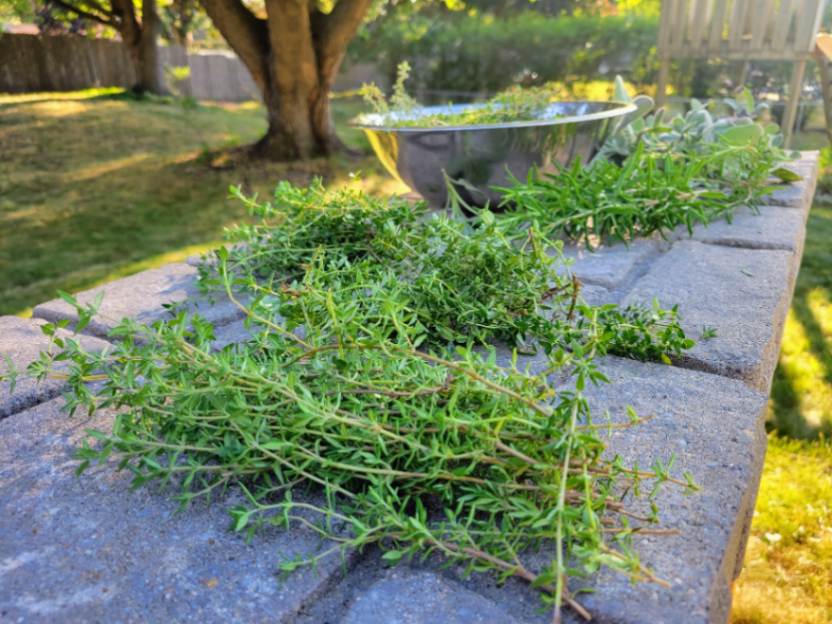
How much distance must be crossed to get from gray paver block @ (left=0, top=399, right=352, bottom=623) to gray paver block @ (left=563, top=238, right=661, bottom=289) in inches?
39.4

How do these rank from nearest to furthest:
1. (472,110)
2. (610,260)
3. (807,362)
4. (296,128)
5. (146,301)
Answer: (146,301) < (610,260) < (472,110) < (807,362) < (296,128)

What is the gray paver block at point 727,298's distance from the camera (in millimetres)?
1158

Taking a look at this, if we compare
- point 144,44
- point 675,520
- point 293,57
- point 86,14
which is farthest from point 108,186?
point 86,14

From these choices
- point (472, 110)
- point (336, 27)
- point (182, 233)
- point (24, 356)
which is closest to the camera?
point (24, 356)

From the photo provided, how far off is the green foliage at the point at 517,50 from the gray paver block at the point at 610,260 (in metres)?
10.3

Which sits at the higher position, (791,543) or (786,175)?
(786,175)

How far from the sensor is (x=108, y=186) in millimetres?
6199

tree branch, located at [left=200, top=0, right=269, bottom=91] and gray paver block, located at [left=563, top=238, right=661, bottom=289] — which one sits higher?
tree branch, located at [left=200, top=0, right=269, bottom=91]

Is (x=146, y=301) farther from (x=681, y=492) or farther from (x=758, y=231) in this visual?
(x=758, y=231)

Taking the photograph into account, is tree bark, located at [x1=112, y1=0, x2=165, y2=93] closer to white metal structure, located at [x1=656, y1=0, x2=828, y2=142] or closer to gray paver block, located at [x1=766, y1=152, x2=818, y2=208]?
white metal structure, located at [x1=656, y1=0, x2=828, y2=142]

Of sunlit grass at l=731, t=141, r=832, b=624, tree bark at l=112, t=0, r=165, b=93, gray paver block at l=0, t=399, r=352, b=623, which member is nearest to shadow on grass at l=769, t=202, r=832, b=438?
sunlit grass at l=731, t=141, r=832, b=624

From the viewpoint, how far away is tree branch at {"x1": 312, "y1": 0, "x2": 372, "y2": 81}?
640cm

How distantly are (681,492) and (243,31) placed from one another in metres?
6.40

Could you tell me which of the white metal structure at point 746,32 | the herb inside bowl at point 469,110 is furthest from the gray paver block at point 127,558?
the white metal structure at point 746,32
